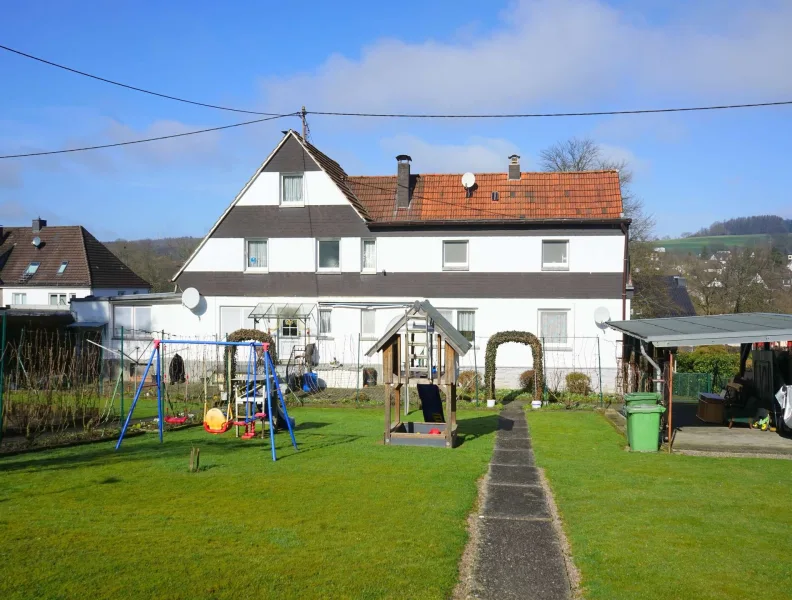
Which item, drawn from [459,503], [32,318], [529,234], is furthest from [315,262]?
[459,503]

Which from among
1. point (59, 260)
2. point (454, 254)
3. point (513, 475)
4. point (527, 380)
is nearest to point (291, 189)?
point (454, 254)

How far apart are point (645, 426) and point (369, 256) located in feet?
54.1

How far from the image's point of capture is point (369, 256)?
30.1m

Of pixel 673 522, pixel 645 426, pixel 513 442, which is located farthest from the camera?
pixel 513 442

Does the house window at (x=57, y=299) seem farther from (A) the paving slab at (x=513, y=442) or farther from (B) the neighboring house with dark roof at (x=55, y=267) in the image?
(A) the paving slab at (x=513, y=442)

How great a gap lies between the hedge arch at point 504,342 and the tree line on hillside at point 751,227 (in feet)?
347

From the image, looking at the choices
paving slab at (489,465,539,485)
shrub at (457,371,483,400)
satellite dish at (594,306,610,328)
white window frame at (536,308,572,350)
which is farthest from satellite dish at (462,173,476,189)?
paving slab at (489,465,539,485)

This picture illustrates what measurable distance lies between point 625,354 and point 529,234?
699 cm

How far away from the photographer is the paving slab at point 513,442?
1677 centimetres

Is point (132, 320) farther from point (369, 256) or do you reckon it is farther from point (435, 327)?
point (435, 327)

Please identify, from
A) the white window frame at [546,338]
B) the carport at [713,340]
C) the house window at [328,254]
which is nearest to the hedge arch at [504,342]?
the white window frame at [546,338]

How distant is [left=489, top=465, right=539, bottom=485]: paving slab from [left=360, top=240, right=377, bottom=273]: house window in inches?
646

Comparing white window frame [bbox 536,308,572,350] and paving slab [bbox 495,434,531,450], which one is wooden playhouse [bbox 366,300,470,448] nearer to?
paving slab [bbox 495,434,531,450]

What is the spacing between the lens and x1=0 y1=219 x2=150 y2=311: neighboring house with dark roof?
4878 centimetres
